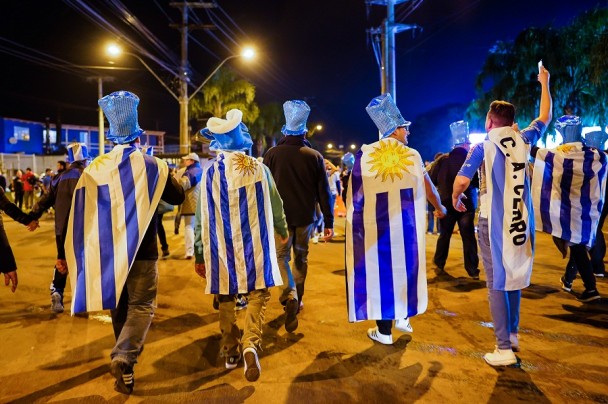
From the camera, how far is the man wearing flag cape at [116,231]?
3492mm

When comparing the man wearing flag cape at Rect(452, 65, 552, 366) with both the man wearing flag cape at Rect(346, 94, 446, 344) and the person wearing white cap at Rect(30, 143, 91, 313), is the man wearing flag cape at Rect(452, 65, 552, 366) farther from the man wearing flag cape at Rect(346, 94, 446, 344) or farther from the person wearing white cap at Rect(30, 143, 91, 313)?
the person wearing white cap at Rect(30, 143, 91, 313)

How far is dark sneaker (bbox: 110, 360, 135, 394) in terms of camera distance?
3312mm

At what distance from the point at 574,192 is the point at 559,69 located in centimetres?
1530

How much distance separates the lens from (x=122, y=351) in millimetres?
3338

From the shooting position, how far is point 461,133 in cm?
689

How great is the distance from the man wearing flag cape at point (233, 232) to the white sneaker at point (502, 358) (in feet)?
6.08

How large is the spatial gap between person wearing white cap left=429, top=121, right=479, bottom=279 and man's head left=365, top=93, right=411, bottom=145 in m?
2.92

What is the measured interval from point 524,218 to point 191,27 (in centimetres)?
2046

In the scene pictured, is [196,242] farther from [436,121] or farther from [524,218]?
[436,121]

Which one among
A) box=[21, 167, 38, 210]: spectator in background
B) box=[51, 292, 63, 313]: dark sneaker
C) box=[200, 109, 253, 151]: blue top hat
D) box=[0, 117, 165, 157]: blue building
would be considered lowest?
box=[51, 292, 63, 313]: dark sneaker

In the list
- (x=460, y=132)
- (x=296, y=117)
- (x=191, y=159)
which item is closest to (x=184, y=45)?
(x=191, y=159)

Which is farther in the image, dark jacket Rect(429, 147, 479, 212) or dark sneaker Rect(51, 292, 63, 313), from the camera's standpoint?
dark jacket Rect(429, 147, 479, 212)

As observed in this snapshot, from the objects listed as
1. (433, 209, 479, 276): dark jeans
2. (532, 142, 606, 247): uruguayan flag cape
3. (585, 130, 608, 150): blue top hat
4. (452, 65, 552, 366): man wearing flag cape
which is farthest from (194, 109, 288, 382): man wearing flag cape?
(585, 130, 608, 150): blue top hat

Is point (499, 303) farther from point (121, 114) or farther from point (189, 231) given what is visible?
point (189, 231)
